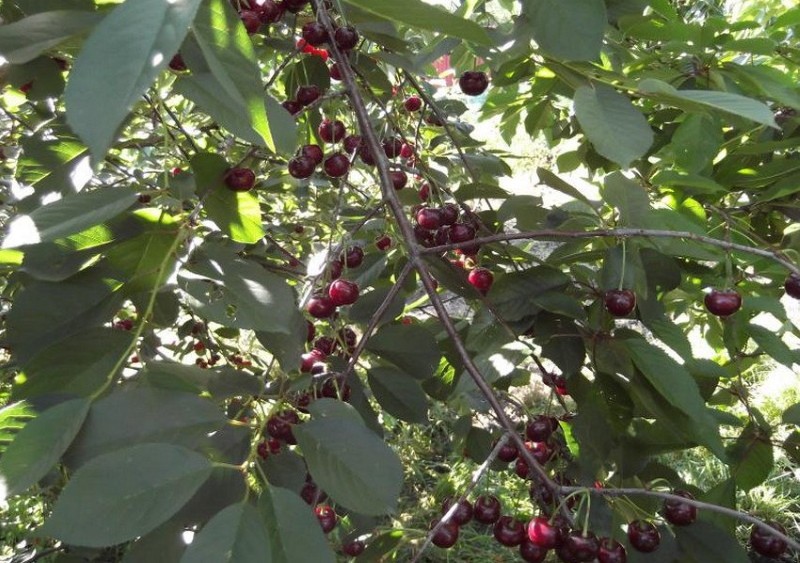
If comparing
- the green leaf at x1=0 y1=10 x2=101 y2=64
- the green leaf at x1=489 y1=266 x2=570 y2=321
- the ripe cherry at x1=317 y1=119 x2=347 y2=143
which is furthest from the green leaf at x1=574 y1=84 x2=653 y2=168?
the ripe cherry at x1=317 y1=119 x2=347 y2=143

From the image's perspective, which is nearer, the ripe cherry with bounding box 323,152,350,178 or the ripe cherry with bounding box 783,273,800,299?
the ripe cherry with bounding box 783,273,800,299

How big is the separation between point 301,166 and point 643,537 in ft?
2.37

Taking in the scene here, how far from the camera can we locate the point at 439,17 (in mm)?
598

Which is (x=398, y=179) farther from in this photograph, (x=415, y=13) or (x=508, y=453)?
(x=415, y=13)

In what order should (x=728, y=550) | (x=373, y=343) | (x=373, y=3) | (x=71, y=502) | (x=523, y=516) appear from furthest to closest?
1. (x=523, y=516)
2. (x=373, y=343)
3. (x=728, y=550)
4. (x=373, y=3)
5. (x=71, y=502)

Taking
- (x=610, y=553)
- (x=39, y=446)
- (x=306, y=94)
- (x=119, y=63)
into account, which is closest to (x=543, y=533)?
(x=610, y=553)

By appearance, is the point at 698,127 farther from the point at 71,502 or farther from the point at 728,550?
the point at 71,502

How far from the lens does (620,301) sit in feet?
2.86

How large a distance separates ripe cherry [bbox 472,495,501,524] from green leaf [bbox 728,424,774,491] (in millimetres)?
511

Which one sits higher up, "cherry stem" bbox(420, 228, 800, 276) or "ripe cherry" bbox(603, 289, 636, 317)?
"cherry stem" bbox(420, 228, 800, 276)

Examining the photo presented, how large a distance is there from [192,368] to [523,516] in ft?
6.79

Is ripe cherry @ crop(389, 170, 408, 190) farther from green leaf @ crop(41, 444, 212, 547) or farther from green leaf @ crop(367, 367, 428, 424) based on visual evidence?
green leaf @ crop(41, 444, 212, 547)

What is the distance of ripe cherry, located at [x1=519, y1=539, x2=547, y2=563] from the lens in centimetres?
81

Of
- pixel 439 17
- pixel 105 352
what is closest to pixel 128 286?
pixel 105 352
